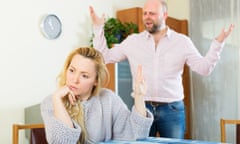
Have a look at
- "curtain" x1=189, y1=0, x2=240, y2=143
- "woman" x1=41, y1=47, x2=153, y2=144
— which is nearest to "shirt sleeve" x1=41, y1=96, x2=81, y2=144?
"woman" x1=41, y1=47, x2=153, y2=144

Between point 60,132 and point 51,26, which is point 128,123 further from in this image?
point 51,26

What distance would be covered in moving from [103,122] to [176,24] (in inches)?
99.9

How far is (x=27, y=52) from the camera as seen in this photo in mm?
2834

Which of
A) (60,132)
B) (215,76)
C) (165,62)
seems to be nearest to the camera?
(60,132)

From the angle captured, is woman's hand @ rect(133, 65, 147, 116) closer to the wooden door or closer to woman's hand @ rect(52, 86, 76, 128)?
woman's hand @ rect(52, 86, 76, 128)

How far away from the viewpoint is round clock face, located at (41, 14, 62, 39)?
116 inches

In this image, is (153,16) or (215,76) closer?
(153,16)

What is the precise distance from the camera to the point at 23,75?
2.80 m

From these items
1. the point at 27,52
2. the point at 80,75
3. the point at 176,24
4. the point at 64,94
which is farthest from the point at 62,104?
the point at 176,24

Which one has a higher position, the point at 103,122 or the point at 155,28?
the point at 155,28

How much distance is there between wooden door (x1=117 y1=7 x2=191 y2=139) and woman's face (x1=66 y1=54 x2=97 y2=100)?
2.02m

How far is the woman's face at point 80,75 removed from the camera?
1.41 metres

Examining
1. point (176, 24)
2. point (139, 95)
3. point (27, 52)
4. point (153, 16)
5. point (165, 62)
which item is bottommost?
point (139, 95)

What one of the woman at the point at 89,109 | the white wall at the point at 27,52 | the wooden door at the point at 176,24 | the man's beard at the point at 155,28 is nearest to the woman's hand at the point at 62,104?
the woman at the point at 89,109
